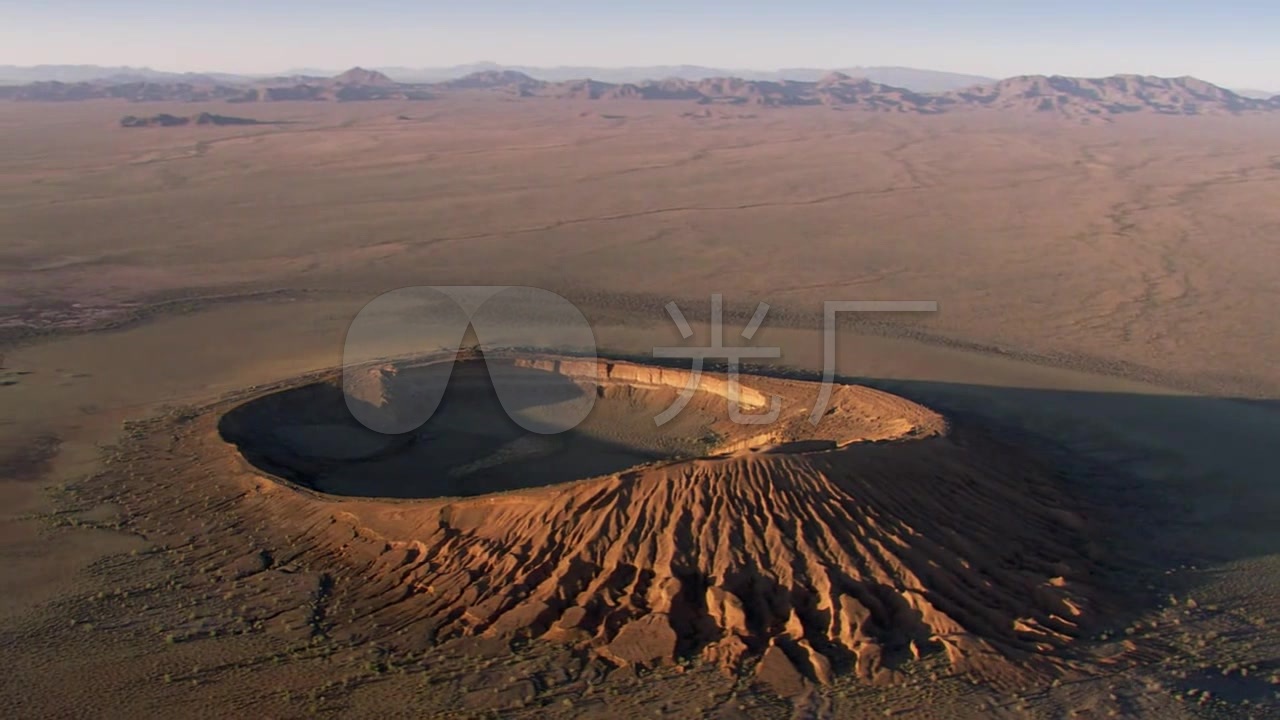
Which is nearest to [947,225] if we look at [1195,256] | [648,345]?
[1195,256]

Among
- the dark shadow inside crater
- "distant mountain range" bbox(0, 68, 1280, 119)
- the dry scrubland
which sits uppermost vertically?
"distant mountain range" bbox(0, 68, 1280, 119)

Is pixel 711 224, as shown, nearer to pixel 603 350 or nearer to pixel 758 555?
pixel 603 350

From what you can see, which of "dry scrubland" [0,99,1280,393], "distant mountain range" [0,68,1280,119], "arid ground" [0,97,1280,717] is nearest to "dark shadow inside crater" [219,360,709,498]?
"arid ground" [0,97,1280,717]

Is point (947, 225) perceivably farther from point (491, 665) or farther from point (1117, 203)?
point (491, 665)

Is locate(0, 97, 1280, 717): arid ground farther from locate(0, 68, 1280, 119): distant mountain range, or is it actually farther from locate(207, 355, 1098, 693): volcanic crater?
locate(0, 68, 1280, 119): distant mountain range

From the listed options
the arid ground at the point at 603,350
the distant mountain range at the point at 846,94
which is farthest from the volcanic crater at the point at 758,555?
the distant mountain range at the point at 846,94

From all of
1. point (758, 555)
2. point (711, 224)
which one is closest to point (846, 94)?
point (711, 224)
